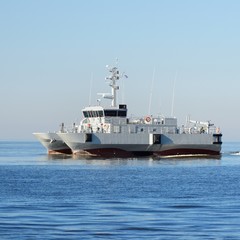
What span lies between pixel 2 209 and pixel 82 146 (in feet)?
309

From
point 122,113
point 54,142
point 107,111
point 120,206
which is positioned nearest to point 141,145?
point 122,113

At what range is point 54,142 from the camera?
165250 millimetres

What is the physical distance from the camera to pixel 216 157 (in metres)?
156

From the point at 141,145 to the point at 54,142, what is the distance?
21183mm

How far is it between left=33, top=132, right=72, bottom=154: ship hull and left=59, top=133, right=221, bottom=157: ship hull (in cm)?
1056

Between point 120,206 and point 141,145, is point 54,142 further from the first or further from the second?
point 120,206

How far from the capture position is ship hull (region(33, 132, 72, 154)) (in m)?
163

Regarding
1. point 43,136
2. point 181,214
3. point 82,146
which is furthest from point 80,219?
point 43,136

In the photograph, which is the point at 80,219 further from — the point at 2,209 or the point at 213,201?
the point at 213,201

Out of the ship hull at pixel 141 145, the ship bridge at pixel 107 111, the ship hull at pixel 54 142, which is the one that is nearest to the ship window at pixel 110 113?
the ship bridge at pixel 107 111

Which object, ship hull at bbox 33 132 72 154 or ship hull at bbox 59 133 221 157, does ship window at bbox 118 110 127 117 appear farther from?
ship hull at bbox 33 132 72 154

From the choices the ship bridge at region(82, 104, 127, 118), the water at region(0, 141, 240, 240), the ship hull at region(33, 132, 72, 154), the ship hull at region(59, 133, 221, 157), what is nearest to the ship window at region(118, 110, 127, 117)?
the ship bridge at region(82, 104, 127, 118)

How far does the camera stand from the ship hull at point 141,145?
15000 cm

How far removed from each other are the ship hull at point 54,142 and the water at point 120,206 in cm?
6227
